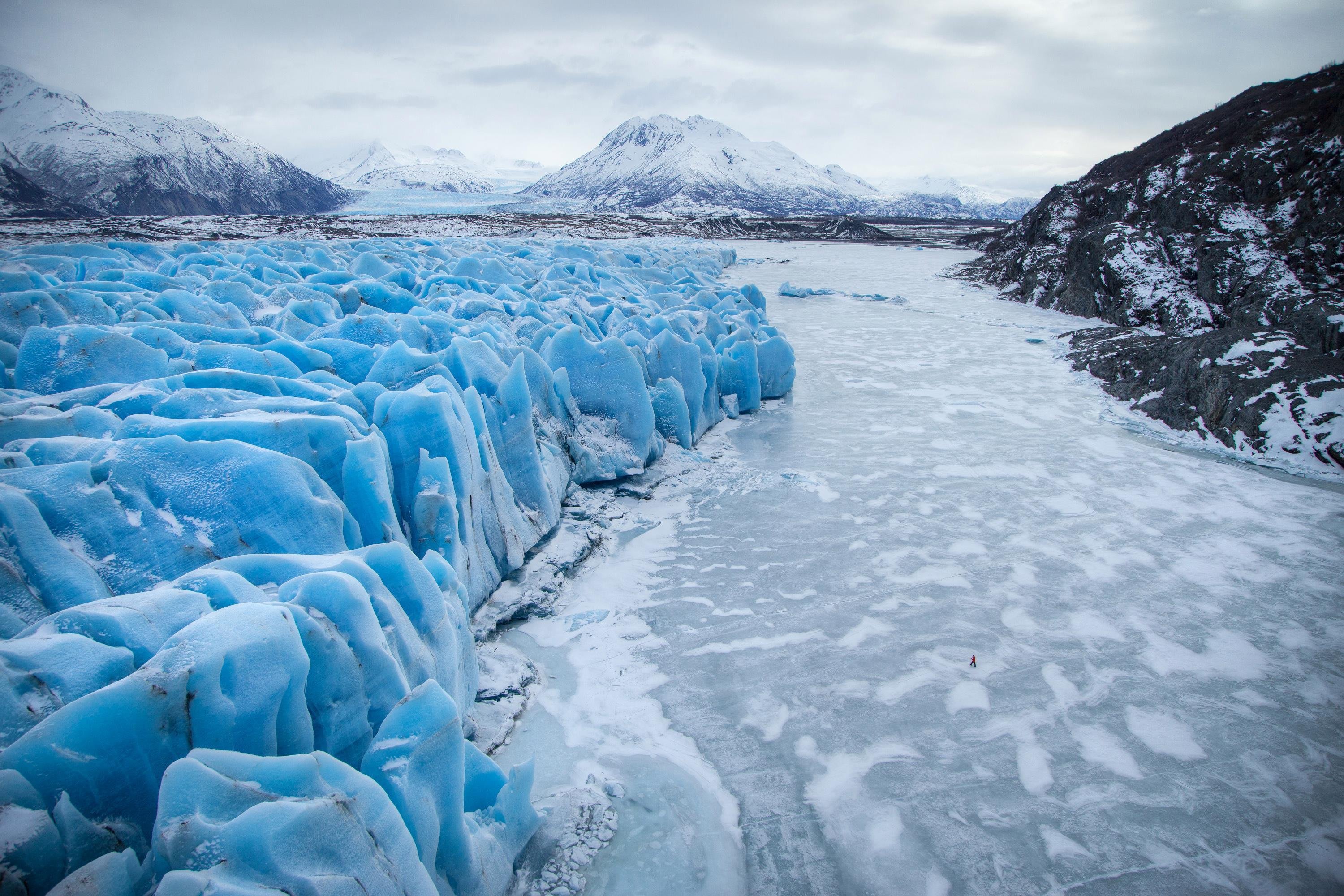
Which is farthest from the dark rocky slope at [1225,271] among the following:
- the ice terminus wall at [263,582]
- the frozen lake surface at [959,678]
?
the ice terminus wall at [263,582]

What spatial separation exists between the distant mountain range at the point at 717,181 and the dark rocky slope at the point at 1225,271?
81.5 m

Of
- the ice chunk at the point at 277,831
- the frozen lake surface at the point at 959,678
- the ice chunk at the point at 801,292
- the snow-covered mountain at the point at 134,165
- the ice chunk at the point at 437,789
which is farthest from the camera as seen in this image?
the snow-covered mountain at the point at 134,165

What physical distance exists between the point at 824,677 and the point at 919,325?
10801mm

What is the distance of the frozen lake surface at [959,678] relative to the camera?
7.63 feet

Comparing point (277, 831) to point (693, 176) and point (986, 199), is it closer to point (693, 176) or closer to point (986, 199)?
point (693, 176)

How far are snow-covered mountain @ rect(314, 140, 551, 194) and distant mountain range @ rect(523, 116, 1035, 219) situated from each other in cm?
1093

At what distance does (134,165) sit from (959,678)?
68.1m

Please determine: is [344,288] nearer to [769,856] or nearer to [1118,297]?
[769,856]

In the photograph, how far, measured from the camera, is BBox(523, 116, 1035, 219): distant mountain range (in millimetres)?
111625

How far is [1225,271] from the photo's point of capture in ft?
31.4

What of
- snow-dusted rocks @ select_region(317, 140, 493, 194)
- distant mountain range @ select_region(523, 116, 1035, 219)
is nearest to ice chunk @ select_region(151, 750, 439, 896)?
distant mountain range @ select_region(523, 116, 1035, 219)

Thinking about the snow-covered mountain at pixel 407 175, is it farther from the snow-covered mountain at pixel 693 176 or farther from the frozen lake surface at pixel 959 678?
the frozen lake surface at pixel 959 678

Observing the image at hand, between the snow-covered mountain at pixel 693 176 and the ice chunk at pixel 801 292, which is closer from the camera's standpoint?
the ice chunk at pixel 801 292

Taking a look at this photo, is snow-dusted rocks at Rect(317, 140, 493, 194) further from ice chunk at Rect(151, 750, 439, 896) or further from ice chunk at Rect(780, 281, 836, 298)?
ice chunk at Rect(151, 750, 439, 896)
